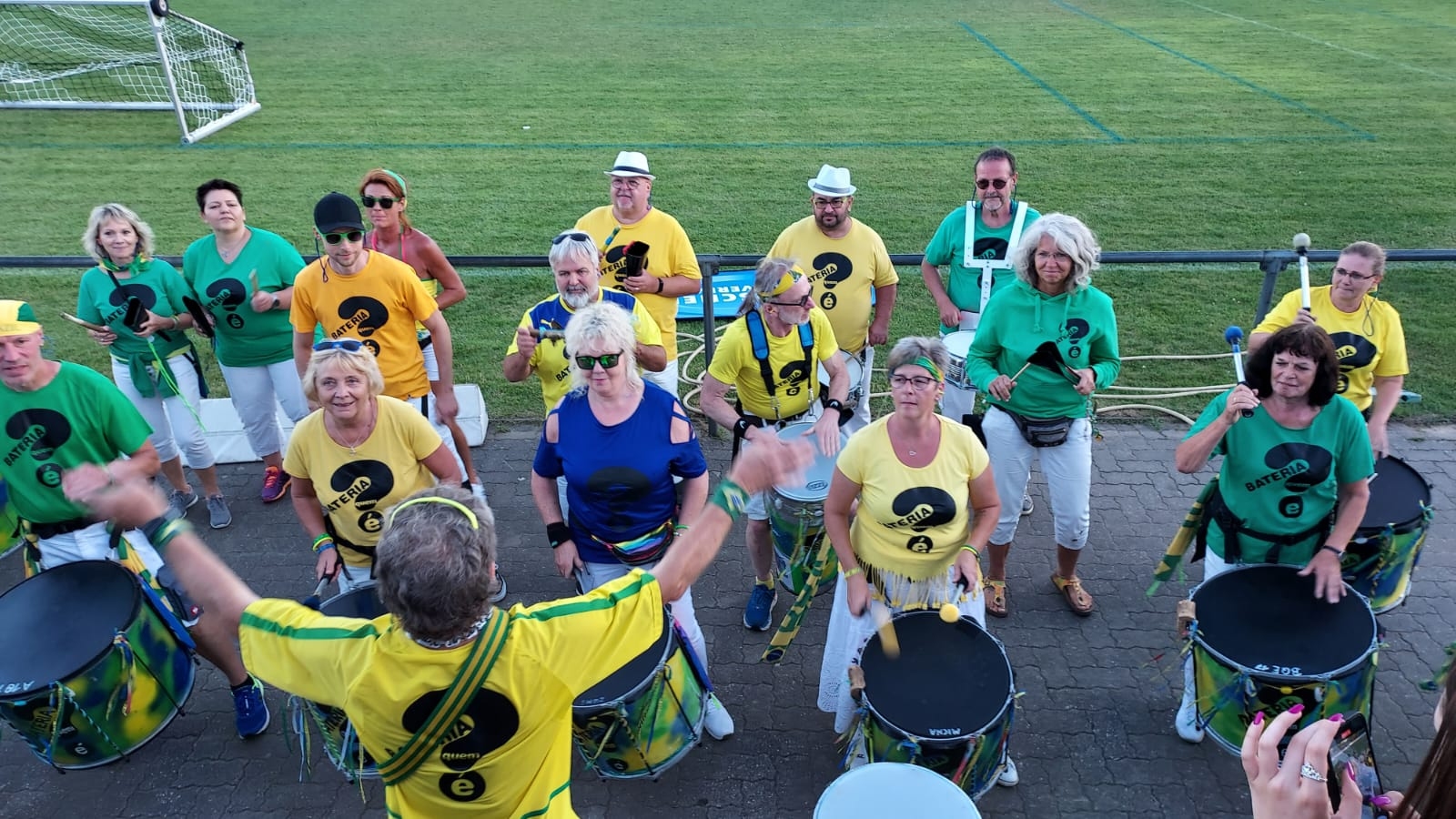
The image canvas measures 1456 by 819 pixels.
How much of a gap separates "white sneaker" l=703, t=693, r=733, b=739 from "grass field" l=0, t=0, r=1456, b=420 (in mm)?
3908

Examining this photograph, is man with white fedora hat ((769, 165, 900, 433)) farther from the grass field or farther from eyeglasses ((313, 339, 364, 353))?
the grass field

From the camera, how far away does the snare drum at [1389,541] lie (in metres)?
4.12

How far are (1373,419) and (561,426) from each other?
4211 mm

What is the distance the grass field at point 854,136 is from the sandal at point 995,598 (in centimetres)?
343

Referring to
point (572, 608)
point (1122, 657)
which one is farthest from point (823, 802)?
point (1122, 657)

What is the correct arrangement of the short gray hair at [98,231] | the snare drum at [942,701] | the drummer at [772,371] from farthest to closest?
the short gray hair at [98,231] < the drummer at [772,371] < the snare drum at [942,701]

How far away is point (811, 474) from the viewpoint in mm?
4562

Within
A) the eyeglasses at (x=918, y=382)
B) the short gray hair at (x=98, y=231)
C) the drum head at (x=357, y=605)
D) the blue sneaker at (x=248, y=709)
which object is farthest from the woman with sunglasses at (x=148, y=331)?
the eyeglasses at (x=918, y=382)

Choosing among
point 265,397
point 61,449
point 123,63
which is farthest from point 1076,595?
point 123,63

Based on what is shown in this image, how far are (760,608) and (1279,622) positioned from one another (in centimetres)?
251

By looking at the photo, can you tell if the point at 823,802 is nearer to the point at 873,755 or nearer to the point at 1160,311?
the point at 873,755

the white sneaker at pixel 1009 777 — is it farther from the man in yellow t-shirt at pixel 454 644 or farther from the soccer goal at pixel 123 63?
the soccer goal at pixel 123 63

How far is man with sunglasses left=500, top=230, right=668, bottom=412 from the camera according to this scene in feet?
15.6

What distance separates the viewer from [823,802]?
287 cm
